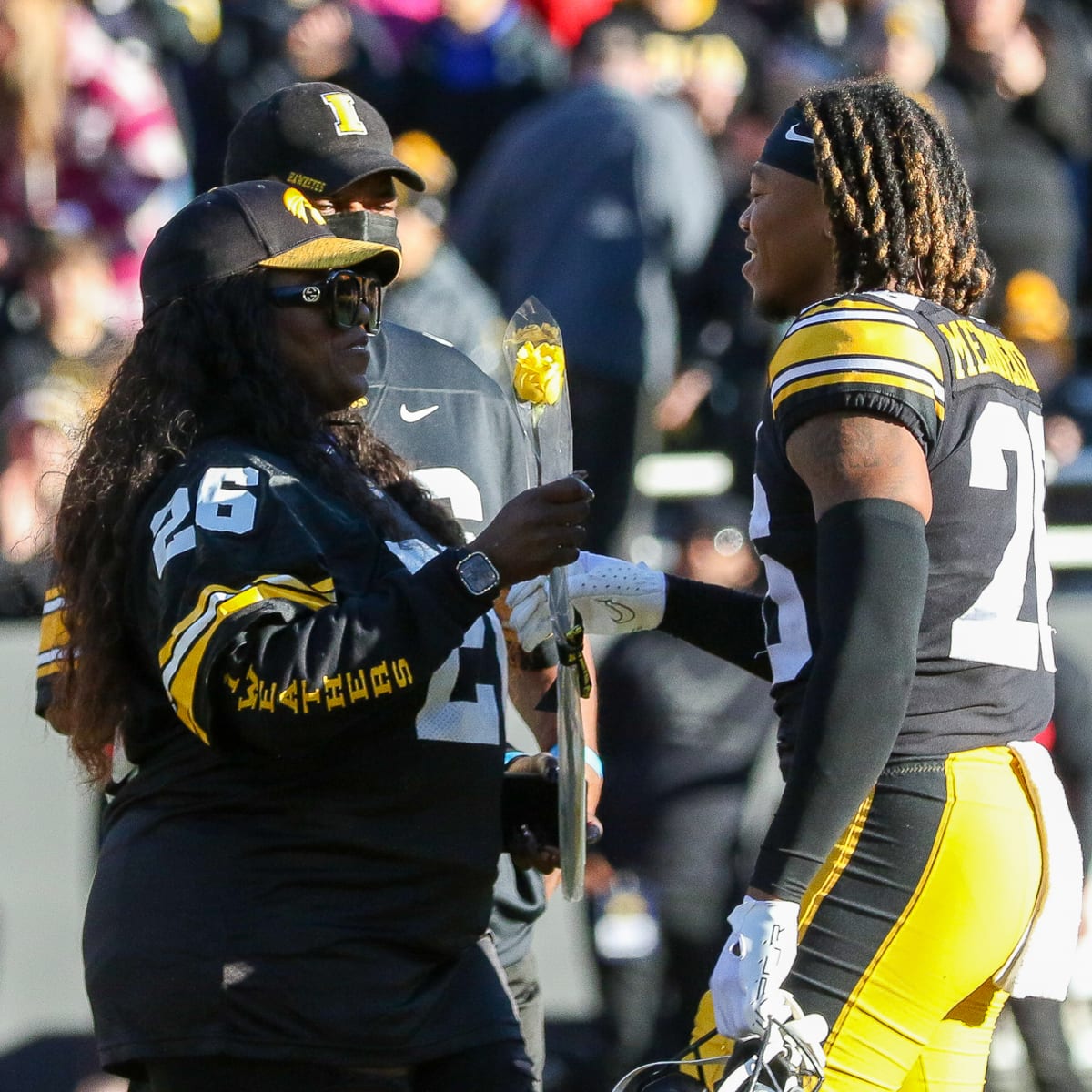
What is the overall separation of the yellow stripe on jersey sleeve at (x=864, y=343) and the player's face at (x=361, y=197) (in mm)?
1134

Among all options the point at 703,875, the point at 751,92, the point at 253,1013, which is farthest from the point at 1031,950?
the point at 751,92

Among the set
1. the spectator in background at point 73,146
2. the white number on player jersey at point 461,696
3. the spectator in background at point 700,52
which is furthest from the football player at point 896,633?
the spectator in background at point 73,146

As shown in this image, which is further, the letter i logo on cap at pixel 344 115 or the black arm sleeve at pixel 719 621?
the letter i logo on cap at pixel 344 115

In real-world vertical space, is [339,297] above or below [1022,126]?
below

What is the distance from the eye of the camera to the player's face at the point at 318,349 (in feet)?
9.05

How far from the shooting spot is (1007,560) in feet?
8.64

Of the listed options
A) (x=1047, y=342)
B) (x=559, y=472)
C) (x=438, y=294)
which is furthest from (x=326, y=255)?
(x=1047, y=342)

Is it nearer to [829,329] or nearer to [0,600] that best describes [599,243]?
[0,600]

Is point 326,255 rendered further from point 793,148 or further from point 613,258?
point 613,258

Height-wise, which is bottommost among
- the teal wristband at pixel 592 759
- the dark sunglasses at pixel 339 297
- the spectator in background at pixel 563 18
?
the teal wristband at pixel 592 759

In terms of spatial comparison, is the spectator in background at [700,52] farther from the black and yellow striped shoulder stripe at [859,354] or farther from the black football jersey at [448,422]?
the black and yellow striped shoulder stripe at [859,354]

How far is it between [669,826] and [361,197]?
8.43ft

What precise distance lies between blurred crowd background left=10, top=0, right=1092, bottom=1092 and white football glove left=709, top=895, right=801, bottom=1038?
2951 mm

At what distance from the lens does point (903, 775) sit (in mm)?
2541
